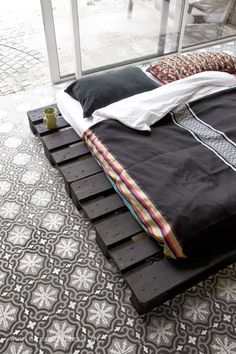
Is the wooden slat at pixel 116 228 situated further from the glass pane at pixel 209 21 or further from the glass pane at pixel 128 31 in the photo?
the glass pane at pixel 209 21

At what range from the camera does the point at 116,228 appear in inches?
60.4

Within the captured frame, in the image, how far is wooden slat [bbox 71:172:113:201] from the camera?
5.55 feet

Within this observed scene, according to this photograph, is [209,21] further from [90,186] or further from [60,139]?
[90,186]

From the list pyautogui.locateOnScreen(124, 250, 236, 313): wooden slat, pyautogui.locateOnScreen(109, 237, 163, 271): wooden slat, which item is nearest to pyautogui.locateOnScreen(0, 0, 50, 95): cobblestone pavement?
pyautogui.locateOnScreen(109, 237, 163, 271): wooden slat

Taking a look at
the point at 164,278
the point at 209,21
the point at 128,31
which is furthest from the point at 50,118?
the point at 209,21

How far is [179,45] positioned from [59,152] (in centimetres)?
208

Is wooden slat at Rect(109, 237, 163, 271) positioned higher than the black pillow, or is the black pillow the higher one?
the black pillow

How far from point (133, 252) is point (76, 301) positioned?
36 centimetres

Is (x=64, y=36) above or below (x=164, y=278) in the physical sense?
above

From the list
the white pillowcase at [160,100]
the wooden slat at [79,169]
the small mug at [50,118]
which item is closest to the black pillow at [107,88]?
the white pillowcase at [160,100]

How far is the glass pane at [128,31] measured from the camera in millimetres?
2965

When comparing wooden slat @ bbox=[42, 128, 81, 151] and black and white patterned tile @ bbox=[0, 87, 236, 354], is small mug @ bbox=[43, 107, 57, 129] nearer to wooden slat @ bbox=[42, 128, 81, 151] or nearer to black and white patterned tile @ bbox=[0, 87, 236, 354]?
wooden slat @ bbox=[42, 128, 81, 151]

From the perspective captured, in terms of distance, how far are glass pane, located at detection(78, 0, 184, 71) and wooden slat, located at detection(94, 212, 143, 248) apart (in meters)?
1.91

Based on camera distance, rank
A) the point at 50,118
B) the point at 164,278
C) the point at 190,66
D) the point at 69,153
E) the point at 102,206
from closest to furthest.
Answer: the point at 164,278 < the point at 102,206 < the point at 69,153 < the point at 50,118 < the point at 190,66
